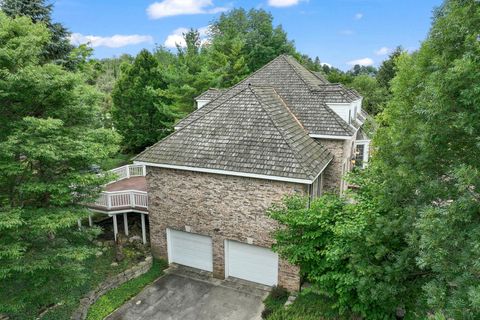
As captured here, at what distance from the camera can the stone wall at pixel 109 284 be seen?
11.8m

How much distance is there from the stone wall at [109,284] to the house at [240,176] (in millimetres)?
1030

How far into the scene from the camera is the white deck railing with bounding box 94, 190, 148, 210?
1603cm

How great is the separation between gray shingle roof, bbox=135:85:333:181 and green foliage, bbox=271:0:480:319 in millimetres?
2712

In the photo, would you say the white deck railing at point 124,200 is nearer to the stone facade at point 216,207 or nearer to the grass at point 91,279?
the stone facade at point 216,207

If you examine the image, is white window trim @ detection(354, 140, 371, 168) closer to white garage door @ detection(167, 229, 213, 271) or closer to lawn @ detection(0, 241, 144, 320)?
white garage door @ detection(167, 229, 213, 271)

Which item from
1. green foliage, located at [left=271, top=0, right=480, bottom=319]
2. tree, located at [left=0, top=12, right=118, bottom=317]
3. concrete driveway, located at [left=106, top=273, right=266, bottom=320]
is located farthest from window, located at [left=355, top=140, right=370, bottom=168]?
tree, located at [left=0, top=12, right=118, bottom=317]

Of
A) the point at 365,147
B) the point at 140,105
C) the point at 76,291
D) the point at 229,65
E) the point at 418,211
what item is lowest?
the point at 76,291

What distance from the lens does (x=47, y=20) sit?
17156 mm

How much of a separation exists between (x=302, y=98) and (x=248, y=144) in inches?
235

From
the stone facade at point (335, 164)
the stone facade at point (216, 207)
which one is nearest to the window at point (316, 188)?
the stone facade at point (335, 164)

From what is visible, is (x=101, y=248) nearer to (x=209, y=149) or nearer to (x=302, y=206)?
(x=209, y=149)

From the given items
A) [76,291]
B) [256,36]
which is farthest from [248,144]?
[256,36]

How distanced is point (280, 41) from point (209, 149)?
33.5 m

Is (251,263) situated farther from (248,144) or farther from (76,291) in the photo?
(76,291)
